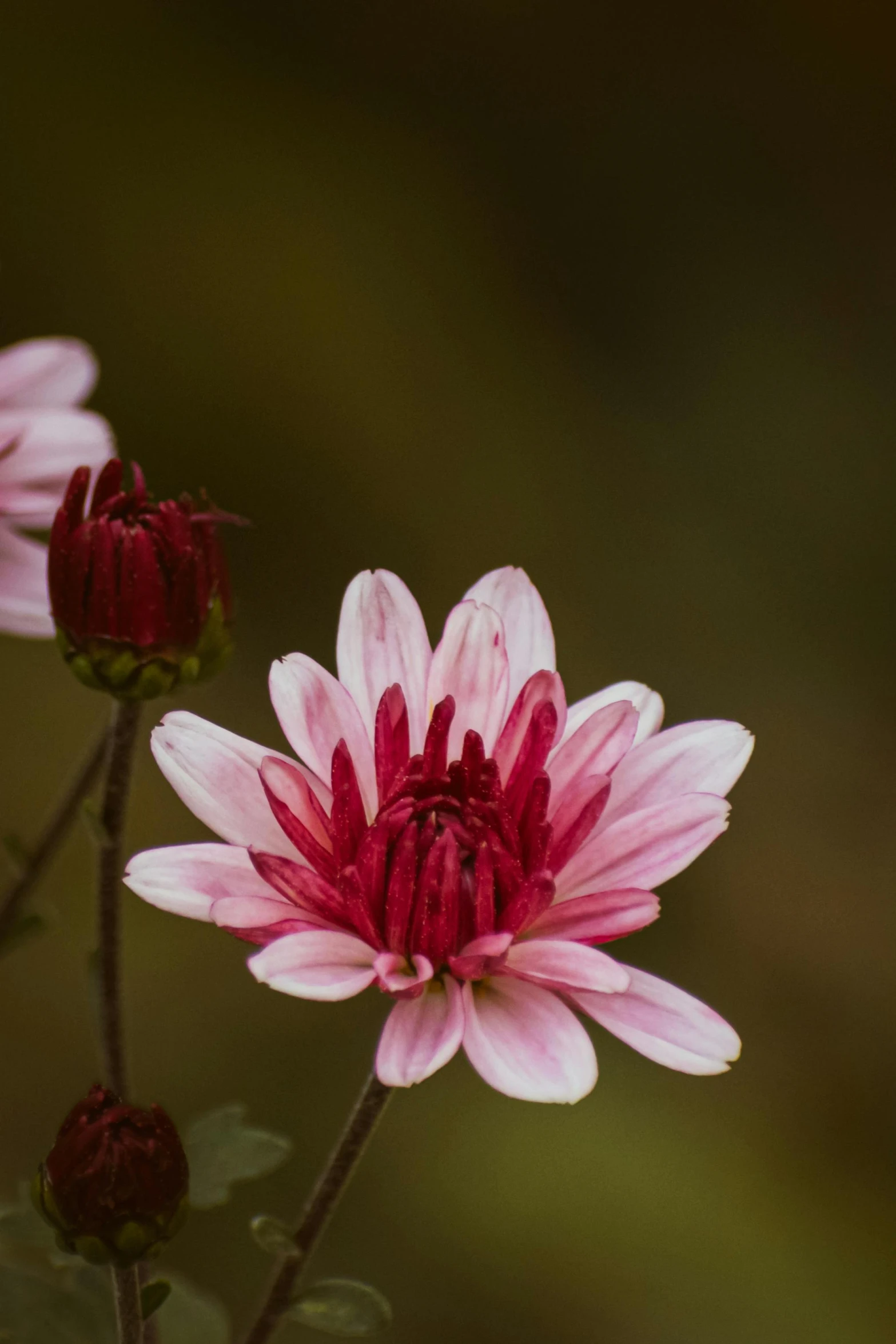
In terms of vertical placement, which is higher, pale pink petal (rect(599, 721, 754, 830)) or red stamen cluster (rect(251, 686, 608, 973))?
pale pink petal (rect(599, 721, 754, 830))

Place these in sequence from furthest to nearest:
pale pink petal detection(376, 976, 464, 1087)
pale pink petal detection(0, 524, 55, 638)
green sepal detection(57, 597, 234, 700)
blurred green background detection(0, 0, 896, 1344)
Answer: blurred green background detection(0, 0, 896, 1344)
pale pink petal detection(0, 524, 55, 638)
green sepal detection(57, 597, 234, 700)
pale pink petal detection(376, 976, 464, 1087)

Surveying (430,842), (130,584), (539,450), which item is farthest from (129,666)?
(539,450)

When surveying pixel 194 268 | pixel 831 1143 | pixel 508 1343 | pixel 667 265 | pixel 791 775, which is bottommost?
pixel 508 1343

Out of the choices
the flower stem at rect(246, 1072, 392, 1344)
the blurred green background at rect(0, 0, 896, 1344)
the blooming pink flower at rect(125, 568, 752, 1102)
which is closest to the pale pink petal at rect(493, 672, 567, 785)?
the blooming pink flower at rect(125, 568, 752, 1102)

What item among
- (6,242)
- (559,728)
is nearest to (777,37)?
(6,242)

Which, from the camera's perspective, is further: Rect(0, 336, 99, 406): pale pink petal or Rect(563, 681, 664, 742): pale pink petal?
Rect(0, 336, 99, 406): pale pink petal

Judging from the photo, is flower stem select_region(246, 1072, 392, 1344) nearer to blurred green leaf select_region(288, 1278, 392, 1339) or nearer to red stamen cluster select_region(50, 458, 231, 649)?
blurred green leaf select_region(288, 1278, 392, 1339)

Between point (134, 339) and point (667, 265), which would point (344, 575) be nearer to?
point (134, 339)
